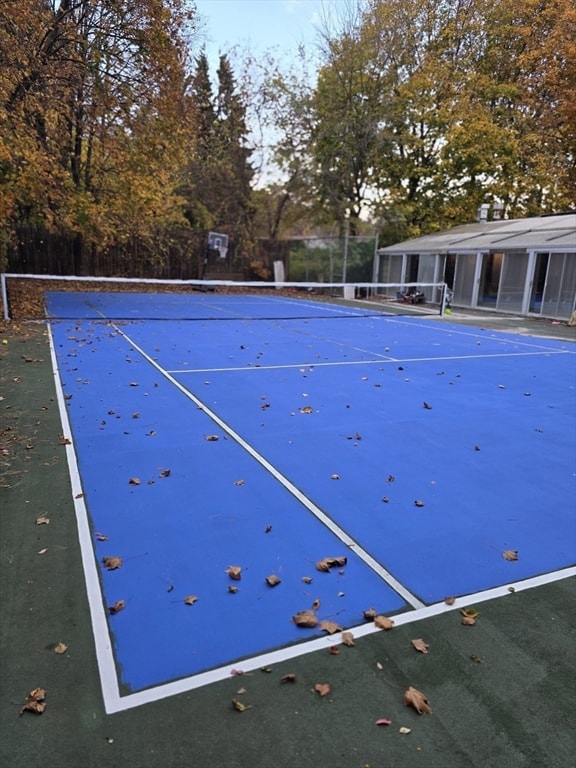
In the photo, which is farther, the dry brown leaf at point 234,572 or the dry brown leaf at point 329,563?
the dry brown leaf at point 329,563

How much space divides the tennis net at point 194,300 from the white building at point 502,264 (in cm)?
116

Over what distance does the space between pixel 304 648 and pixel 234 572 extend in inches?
29.1

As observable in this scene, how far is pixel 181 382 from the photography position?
26.1 ft

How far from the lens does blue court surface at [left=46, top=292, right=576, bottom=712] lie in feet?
9.46

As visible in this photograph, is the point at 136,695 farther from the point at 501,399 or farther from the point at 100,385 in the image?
the point at 501,399

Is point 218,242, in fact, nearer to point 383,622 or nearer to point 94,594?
point 94,594

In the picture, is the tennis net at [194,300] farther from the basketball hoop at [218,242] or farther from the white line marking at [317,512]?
the white line marking at [317,512]

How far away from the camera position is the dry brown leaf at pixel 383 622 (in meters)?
2.77

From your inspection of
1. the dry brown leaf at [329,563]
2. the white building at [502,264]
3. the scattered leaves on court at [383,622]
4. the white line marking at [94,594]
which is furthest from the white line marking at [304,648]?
the white building at [502,264]

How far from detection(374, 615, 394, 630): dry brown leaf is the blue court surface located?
11 cm

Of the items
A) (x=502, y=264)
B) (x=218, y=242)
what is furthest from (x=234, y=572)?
(x=218, y=242)

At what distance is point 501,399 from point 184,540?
5.46 m

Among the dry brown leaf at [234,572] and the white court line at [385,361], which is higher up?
the white court line at [385,361]

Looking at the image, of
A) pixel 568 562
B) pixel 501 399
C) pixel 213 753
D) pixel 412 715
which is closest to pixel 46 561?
pixel 213 753
